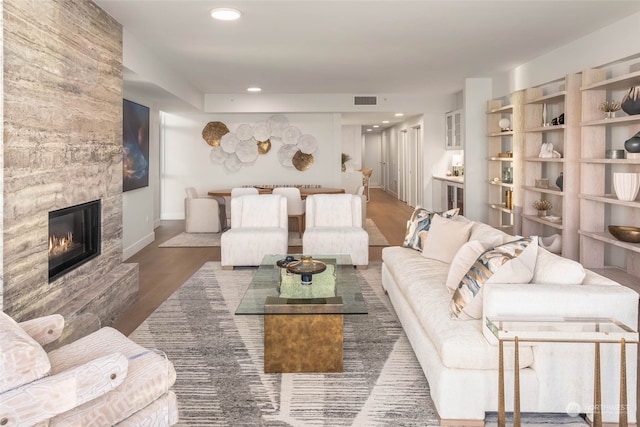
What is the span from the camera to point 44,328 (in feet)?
7.07

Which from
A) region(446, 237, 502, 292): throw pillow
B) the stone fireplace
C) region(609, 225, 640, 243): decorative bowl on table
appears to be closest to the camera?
the stone fireplace

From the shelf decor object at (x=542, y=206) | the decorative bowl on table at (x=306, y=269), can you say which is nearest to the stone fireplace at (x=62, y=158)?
the decorative bowl on table at (x=306, y=269)

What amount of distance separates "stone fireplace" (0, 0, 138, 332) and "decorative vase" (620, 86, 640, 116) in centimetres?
429

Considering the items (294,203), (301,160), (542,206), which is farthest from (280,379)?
(301,160)

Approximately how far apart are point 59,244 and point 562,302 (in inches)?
123

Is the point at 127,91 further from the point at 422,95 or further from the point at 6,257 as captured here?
the point at 422,95

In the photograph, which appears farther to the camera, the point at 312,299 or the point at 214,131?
the point at 214,131

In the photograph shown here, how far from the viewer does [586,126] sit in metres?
4.52

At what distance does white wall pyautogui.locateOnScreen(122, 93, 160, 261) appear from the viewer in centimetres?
604

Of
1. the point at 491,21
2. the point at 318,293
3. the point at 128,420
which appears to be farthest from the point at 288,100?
the point at 128,420

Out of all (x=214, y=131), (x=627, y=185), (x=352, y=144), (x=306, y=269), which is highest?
(x=352, y=144)

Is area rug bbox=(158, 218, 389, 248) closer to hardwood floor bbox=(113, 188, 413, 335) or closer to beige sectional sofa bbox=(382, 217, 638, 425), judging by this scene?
hardwood floor bbox=(113, 188, 413, 335)

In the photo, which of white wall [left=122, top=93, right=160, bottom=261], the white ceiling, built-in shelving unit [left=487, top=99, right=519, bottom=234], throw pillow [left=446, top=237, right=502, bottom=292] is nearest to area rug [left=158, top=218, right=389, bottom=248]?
white wall [left=122, top=93, right=160, bottom=261]

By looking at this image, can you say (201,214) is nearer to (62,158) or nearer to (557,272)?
(62,158)
